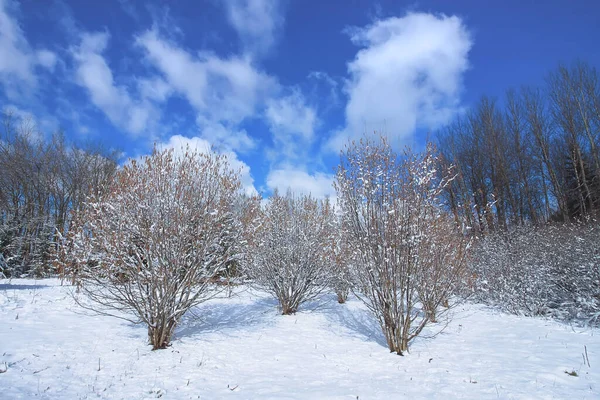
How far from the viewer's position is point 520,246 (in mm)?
10945

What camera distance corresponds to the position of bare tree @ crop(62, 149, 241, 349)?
549 cm

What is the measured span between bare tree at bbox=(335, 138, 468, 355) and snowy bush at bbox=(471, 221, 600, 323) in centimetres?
460

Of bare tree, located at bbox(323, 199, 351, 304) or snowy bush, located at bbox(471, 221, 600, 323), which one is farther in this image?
bare tree, located at bbox(323, 199, 351, 304)

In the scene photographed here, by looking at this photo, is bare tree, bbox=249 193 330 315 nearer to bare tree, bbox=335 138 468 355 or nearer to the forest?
the forest

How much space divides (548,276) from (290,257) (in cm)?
741

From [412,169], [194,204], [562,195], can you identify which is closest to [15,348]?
[194,204]

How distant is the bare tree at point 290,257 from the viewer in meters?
8.93

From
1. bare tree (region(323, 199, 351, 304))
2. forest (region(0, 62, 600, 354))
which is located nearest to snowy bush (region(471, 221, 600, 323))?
forest (region(0, 62, 600, 354))

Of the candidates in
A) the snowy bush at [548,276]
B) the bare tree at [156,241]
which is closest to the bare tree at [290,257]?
the bare tree at [156,241]

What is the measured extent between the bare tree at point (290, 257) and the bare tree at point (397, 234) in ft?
9.97

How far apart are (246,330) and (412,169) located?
5.11 metres

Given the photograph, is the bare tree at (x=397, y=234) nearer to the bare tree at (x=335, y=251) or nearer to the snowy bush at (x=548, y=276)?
the bare tree at (x=335, y=251)

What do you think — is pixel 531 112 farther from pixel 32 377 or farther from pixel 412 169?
pixel 32 377

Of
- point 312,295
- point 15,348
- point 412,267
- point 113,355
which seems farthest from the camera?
point 312,295
